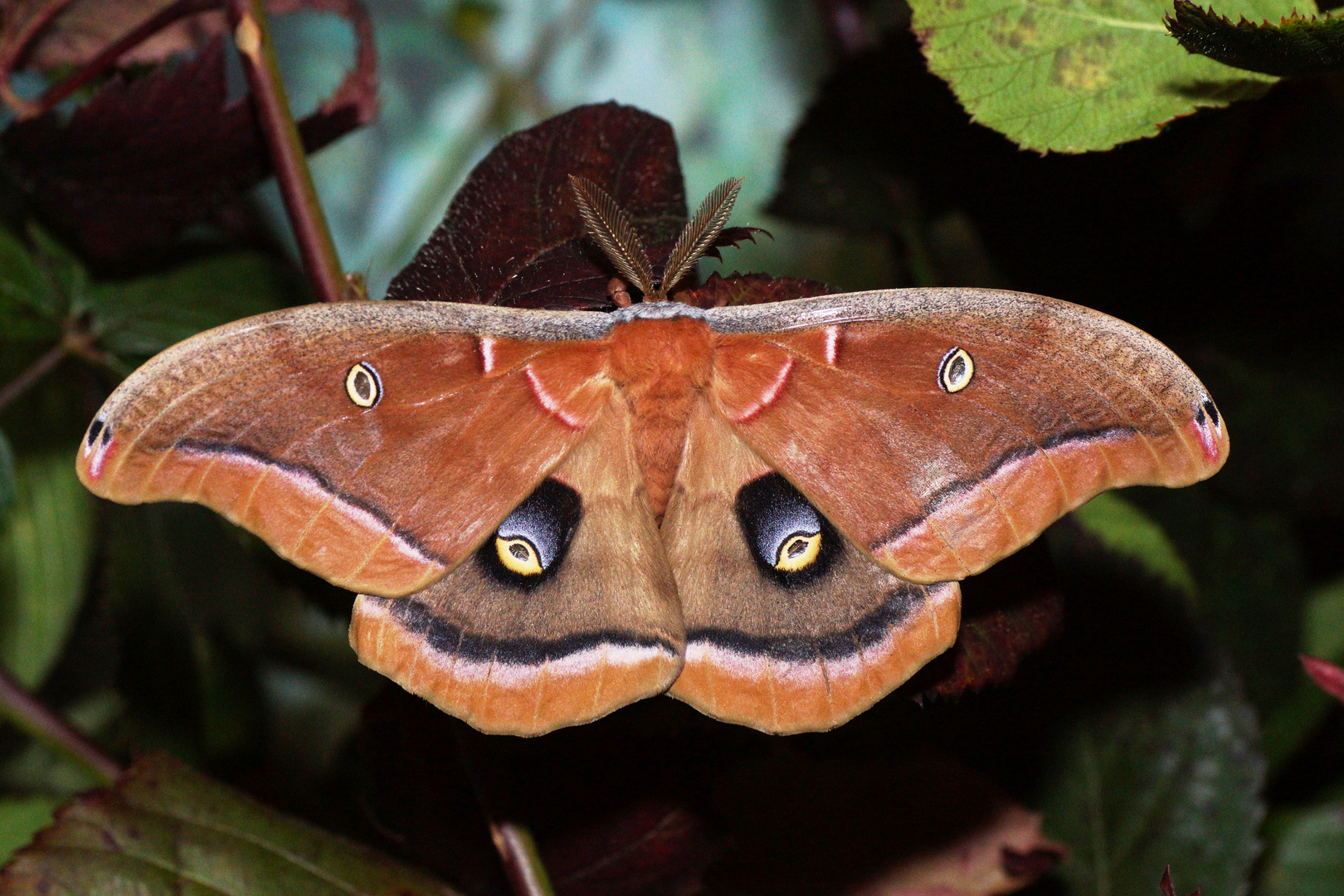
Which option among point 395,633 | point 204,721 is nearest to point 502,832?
point 395,633

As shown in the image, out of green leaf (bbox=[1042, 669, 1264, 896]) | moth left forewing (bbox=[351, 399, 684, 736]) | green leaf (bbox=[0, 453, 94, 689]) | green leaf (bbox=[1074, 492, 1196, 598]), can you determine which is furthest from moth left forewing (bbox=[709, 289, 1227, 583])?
green leaf (bbox=[0, 453, 94, 689])

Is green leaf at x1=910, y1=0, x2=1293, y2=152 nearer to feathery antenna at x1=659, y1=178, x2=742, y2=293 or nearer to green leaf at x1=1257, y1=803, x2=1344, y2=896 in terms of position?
feathery antenna at x1=659, y1=178, x2=742, y2=293

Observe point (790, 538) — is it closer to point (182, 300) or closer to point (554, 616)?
point (554, 616)

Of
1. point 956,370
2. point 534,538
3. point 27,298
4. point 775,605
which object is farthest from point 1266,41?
point 27,298

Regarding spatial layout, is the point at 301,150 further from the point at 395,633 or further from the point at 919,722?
the point at 919,722

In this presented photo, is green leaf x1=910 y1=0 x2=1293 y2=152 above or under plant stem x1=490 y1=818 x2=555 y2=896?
above

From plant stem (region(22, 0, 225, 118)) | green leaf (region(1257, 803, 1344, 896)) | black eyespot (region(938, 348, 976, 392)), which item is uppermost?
plant stem (region(22, 0, 225, 118))
